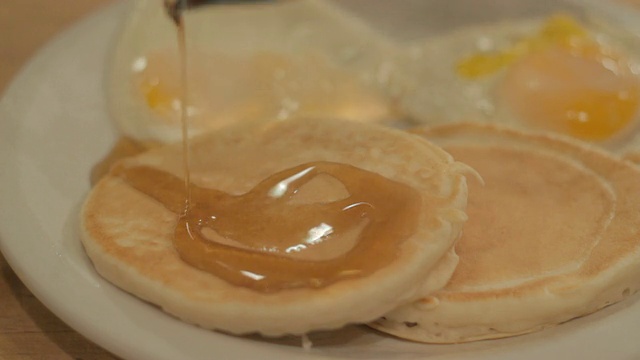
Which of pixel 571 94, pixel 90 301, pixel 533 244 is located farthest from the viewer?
pixel 571 94

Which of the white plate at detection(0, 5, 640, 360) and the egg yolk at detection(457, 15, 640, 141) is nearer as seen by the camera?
the white plate at detection(0, 5, 640, 360)

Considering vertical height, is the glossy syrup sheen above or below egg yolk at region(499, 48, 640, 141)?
above

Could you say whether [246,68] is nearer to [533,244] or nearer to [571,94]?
[571,94]

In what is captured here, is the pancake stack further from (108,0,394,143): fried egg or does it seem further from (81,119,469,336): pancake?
(108,0,394,143): fried egg

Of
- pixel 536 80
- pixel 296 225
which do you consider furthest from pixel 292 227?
pixel 536 80

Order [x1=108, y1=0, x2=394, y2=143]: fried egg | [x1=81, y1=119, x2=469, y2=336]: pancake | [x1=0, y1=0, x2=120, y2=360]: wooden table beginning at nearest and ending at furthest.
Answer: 1. [x1=81, y1=119, x2=469, y2=336]: pancake
2. [x1=0, y1=0, x2=120, y2=360]: wooden table
3. [x1=108, y1=0, x2=394, y2=143]: fried egg

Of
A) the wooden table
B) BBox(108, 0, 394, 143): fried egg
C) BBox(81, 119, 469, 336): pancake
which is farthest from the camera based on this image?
BBox(108, 0, 394, 143): fried egg

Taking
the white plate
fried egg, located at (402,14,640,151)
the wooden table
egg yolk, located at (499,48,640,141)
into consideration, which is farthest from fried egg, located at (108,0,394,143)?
the wooden table
